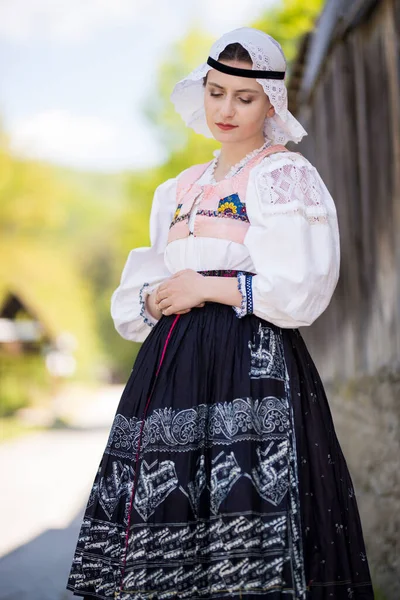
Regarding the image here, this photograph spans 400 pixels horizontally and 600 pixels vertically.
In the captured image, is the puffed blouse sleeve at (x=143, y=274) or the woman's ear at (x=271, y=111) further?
the puffed blouse sleeve at (x=143, y=274)

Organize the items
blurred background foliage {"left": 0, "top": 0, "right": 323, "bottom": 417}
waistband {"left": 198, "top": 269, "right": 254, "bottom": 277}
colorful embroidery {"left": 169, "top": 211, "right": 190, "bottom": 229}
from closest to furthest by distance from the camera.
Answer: waistband {"left": 198, "top": 269, "right": 254, "bottom": 277}, colorful embroidery {"left": 169, "top": 211, "right": 190, "bottom": 229}, blurred background foliage {"left": 0, "top": 0, "right": 323, "bottom": 417}

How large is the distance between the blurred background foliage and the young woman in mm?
4094

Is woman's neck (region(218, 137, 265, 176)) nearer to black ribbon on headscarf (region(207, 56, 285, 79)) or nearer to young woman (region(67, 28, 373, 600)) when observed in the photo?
young woman (region(67, 28, 373, 600))

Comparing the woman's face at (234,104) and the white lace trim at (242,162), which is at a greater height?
the woman's face at (234,104)

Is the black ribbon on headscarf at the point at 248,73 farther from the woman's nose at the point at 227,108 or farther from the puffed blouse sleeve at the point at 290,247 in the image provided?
the puffed blouse sleeve at the point at 290,247

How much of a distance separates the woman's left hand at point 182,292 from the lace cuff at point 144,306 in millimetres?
193

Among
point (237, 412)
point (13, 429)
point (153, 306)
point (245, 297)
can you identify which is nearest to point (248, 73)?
point (245, 297)

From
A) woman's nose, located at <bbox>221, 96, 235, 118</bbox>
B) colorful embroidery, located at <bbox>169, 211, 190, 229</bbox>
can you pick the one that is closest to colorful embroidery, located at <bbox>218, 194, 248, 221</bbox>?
colorful embroidery, located at <bbox>169, 211, 190, 229</bbox>

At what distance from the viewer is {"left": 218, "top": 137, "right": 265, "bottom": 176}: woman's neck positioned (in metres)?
2.70

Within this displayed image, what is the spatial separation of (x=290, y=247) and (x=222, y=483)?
659mm

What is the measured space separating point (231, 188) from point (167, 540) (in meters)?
1.01

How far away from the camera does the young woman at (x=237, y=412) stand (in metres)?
2.31

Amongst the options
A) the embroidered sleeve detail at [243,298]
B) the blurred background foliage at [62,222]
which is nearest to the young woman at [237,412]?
the embroidered sleeve detail at [243,298]

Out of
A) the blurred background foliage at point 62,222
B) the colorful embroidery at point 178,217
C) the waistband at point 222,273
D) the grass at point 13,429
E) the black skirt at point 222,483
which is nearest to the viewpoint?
the black skirt at point 222,483
